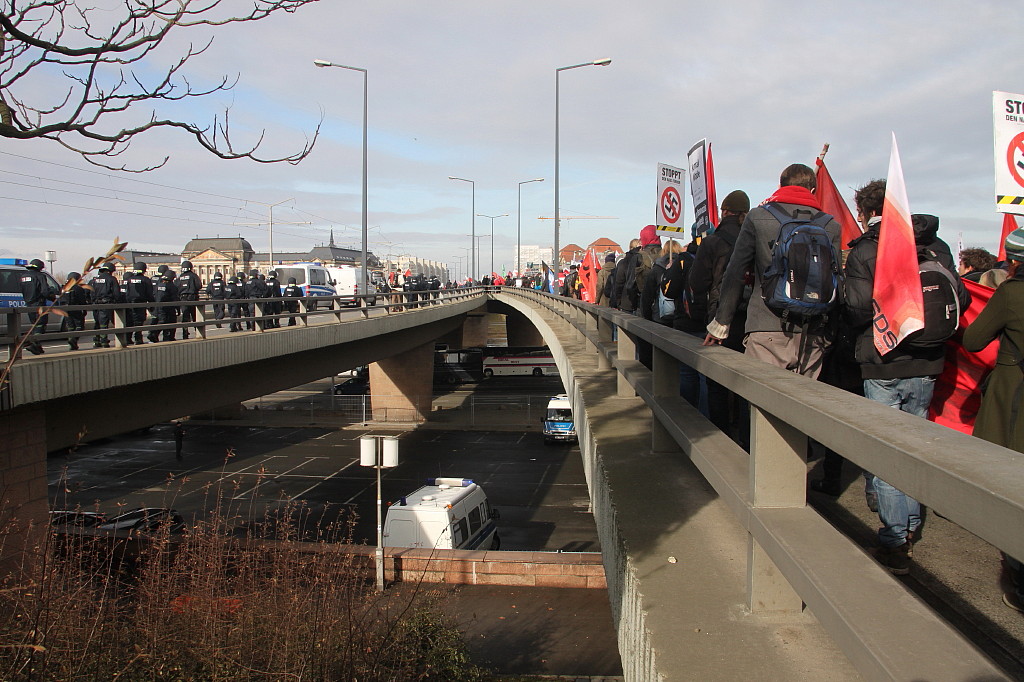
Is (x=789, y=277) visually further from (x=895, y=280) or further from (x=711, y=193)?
(x=711, y=193)

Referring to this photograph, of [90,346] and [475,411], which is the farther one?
[475,411]

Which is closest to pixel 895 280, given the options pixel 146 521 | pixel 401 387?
pixel 146 521

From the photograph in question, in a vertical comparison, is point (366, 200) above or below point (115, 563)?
above

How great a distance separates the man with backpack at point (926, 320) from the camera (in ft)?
12.4

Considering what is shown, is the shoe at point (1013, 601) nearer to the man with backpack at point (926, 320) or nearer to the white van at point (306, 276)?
the man with backpack at point (926, 320)

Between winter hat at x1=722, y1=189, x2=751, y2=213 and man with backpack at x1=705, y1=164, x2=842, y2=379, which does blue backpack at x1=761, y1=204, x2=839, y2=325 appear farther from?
winter hat at x1=722, y1=189, x2=751, y2=213

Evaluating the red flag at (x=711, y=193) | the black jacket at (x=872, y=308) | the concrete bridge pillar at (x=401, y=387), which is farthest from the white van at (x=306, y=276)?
the black jacket at (x=872, y=308)

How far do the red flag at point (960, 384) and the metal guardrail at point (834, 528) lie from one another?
64.5 inches

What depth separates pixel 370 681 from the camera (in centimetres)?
671

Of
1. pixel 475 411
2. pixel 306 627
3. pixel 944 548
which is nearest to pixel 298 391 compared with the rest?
pixel 475 411

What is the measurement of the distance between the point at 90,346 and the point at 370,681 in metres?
9.67

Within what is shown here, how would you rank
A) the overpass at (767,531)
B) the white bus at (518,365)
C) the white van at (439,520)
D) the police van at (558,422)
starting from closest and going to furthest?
the overpass at (767,531) → the white van at (439,520) → the police van at (558,422) → the white bus at (518,365)

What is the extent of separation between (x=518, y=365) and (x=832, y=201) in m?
54.5

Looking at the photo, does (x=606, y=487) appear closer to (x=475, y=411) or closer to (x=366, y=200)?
(x=366, y=200)
